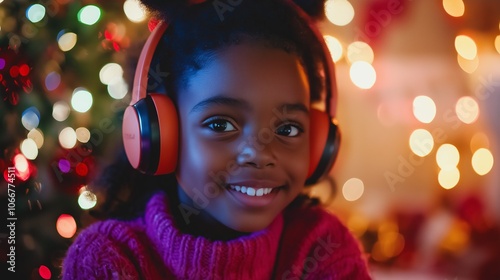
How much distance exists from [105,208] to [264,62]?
40cm

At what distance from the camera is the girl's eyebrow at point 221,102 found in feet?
2.40

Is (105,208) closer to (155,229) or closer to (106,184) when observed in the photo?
(106,184)

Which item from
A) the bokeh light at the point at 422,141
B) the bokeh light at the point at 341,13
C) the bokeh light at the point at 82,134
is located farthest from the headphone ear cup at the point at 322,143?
the bokeh light at the point at 422,141

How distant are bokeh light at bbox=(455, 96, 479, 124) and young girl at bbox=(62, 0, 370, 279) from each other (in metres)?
1.49

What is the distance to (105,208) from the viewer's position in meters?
0.94

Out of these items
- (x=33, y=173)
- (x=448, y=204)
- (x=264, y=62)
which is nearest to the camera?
(x=264, y=62)

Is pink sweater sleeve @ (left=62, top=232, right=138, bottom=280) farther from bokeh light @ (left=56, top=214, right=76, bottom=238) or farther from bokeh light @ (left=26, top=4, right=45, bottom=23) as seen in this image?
bokeh light @ (left=26, top=4, right=45, bottom=23)

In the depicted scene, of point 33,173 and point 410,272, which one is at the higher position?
point 33,173

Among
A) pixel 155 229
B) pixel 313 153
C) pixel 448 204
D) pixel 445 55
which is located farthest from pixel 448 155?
pixel 155 229

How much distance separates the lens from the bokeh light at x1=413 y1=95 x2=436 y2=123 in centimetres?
219

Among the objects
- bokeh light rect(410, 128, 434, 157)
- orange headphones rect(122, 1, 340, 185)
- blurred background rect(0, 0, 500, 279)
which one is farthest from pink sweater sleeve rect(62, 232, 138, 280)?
bokeh light rect(410, 128, 434, 157)

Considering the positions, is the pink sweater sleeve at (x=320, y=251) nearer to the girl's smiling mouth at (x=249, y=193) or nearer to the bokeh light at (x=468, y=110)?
the girl's smiling mouth at (x=249, y=193)

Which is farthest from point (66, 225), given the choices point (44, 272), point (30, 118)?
point (30, 118)

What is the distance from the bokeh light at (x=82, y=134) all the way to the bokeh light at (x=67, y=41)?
0.18 m
